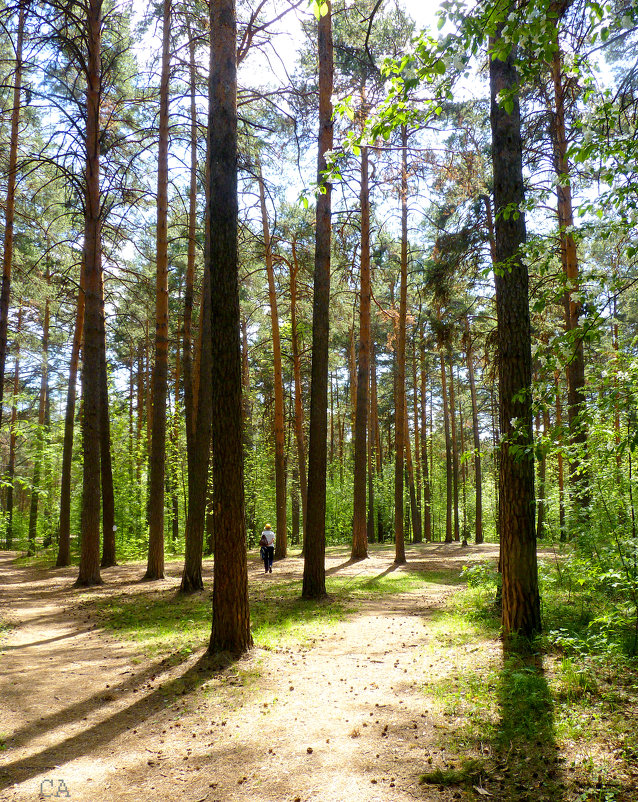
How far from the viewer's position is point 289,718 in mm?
4801

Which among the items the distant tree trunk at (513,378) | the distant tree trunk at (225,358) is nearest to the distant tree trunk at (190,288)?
the distant tree trunk at (225,358)

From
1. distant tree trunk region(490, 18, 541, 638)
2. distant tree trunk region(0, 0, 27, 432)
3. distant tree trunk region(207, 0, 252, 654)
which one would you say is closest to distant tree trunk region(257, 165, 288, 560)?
distant tree trunk region(0, 0, 27, 432)

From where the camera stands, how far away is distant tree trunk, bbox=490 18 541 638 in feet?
19.0

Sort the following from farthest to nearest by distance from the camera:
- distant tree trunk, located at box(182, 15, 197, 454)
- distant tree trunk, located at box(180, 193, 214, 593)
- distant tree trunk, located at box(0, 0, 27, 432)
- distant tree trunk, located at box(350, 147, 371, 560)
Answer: distant tree trunk, located at box(350, 147, 371, 560) → distant tree trunk, located at box(0, 0, 27, 432) → distant tree trunk, located at box(182, 15, 197, 454) → distant tree trunk, located at box(180, 193, 214, 593)

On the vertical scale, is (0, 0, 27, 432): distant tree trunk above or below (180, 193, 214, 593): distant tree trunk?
above

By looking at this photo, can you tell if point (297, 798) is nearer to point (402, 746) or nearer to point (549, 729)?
point (402, 746)

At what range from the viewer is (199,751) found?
4316 millimetres

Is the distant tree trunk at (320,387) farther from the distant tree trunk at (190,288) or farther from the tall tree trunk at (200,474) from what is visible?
the distant tree trunk at (190,288)

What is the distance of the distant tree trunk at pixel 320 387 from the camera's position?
383 inches

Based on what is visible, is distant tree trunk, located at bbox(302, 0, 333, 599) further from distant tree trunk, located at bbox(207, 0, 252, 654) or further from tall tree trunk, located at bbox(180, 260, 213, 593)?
distant tree trunk, located at bbox(207, 0, 252, 654)

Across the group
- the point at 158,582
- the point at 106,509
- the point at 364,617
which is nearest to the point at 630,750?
the point at 364,617

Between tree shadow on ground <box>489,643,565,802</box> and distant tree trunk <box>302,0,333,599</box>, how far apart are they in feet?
16.1

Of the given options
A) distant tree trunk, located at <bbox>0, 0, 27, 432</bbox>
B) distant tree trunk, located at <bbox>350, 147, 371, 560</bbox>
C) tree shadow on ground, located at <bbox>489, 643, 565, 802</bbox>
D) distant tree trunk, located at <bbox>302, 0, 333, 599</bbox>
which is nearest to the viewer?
tree shadow on ground, located at <bbox>489, 643, 565, 802</bbox>

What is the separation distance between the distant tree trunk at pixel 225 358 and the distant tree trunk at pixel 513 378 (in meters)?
3.21
